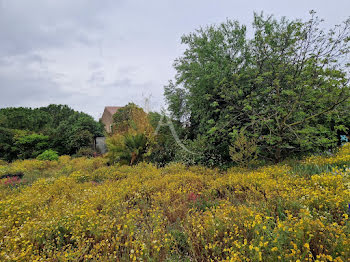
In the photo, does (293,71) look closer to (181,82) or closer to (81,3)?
(181,82)

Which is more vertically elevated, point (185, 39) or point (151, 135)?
point (185, 39)

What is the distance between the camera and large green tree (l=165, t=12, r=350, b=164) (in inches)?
182

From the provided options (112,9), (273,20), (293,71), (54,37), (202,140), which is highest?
(273,20)

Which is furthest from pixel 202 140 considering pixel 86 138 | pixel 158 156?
pixel 86 138

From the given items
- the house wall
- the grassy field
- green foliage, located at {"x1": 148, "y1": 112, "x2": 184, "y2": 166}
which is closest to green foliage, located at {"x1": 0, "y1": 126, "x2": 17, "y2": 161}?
the house wall

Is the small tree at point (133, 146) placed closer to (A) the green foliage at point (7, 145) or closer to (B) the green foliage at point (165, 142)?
(B) the green foliage at point (165, 142)

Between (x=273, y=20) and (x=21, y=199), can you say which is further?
(x=273, y=20)

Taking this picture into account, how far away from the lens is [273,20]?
6.55 metres

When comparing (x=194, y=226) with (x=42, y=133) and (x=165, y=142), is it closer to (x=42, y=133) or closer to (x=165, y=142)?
(x=165, y=142)

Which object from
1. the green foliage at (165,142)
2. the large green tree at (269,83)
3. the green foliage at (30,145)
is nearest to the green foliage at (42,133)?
the green foliage at (30,145)

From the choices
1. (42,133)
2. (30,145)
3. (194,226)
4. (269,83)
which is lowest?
(194,226)

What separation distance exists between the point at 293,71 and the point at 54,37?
6907mm

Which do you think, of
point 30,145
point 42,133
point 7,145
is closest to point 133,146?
point 30,145

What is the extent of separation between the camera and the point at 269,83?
578cm
